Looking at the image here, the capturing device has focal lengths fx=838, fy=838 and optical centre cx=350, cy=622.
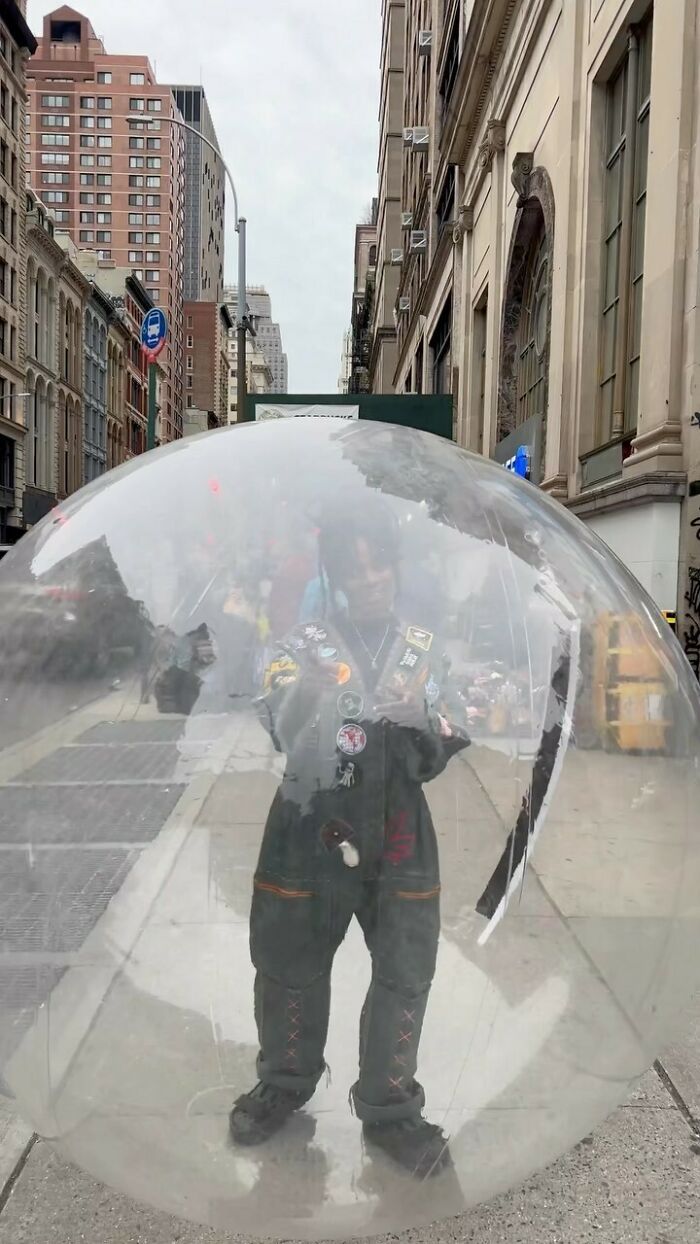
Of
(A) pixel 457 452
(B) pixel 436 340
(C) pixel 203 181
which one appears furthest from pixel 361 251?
(A) pixel 457 452

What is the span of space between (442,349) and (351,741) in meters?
27.9

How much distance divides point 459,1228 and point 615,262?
37.5 ft

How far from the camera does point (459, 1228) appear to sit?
2469 mm

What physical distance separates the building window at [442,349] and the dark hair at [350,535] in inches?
954

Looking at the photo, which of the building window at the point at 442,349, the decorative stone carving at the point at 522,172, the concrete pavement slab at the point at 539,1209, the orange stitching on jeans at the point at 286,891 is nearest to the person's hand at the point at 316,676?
the orange stitching on jeans at the point at 286,891

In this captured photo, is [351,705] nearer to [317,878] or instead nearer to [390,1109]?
[317,878]

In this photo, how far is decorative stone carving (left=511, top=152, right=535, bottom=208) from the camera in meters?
14.4

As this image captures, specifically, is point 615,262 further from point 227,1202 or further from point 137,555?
point 227,1202

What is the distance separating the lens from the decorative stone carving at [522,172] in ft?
47.3

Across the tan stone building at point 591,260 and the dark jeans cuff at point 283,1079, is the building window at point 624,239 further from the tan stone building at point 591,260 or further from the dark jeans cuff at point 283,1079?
the dark jeans cuff at point 283,1079

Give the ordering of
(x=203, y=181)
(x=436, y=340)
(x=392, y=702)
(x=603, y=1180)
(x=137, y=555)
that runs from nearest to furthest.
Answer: (x=392, y=702), (x=137, y=555), (x=603, y=1180), (x=436, y=340), (x=203, y=181)

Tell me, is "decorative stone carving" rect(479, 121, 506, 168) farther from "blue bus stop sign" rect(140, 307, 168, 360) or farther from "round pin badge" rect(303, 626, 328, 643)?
"round pin badge" rect(303, 626, 328, 643)

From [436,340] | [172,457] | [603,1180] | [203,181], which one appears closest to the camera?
[172,457]

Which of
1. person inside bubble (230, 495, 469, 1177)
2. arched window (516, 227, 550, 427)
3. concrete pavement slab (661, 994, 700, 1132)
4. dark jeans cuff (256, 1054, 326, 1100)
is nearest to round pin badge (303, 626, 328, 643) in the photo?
person inside bubble (230, 495, 469, 1177)
